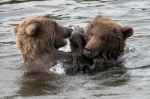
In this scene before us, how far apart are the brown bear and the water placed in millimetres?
319

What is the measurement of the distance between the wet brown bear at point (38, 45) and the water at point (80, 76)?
29cm

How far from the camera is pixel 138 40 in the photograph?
552 inches

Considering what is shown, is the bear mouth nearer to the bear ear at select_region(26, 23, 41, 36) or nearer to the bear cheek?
the bear cheek

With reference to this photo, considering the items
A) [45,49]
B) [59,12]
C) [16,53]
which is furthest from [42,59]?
[59,12]

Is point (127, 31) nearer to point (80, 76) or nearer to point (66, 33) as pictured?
point (66, 33)

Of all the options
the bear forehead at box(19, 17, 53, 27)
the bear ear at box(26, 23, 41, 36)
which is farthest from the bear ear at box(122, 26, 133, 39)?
the bear ear at box(26, 23, 41, 36)

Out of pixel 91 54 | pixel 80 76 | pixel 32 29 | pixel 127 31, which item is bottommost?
pixel 80 76

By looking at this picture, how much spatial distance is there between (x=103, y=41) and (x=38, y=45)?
1.15m

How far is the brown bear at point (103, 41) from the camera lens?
1182 centimetres

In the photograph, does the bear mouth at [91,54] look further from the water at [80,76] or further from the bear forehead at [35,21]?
the bear forehead at [35,21]

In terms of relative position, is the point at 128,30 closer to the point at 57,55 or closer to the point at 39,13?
the point at 57,55

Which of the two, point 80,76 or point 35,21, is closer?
point 80,76

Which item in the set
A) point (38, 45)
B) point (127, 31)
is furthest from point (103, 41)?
point (38, 45)

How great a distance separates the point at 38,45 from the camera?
38.9 ft
